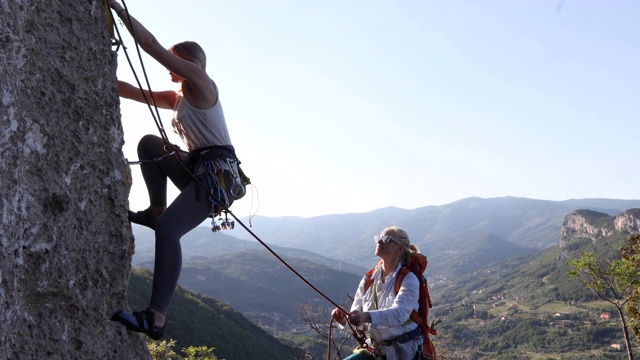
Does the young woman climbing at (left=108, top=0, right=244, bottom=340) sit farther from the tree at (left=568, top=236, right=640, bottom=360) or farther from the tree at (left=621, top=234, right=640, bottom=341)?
the tree at (left=568, top=236, right=640, bottom=360)

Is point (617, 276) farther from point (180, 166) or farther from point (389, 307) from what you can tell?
point (180, 166)

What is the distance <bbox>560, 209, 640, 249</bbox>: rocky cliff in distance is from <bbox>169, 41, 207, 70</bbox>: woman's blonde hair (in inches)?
5328

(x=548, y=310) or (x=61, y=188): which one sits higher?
(x=61, y=188)

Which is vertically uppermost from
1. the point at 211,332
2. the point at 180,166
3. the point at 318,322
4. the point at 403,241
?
the point at 180,166

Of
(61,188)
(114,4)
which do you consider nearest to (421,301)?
(61,188)

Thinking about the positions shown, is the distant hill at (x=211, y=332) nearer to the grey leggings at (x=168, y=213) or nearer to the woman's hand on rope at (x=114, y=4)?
the grey leggings at (x=168, y=213)

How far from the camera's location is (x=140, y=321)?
A: 311 centimetres

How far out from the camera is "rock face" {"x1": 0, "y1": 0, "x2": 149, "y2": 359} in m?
2.64

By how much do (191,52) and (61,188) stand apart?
121cm

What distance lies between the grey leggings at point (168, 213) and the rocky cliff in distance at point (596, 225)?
443ft

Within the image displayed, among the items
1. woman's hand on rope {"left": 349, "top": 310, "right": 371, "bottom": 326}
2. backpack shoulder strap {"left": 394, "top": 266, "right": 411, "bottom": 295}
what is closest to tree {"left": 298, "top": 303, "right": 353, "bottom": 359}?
backpack shoulder strap {"left": 394, "top": 266, "right": 411, "bottom": 295}

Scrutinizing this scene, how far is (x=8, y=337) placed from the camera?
2479mm

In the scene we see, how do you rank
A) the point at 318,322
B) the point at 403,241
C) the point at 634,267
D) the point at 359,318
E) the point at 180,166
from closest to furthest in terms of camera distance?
the point at 180,166 < the point at 359,318 < the point at 403,241 < the point at 318,322 < the point at 634,267

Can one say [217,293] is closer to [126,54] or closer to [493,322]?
[493,322]
